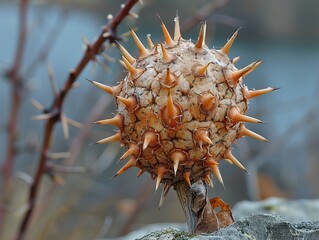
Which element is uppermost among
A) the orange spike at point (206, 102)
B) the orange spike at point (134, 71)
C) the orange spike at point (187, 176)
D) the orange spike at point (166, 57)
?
the orange spike at point (166, 57)

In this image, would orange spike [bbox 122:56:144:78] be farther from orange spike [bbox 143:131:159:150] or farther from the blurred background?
the blurred background

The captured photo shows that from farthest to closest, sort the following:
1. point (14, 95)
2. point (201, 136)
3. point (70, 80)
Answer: point (14, 95) → point (70, 80) → point (201, 136)

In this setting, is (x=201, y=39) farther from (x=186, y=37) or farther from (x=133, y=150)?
(x=186, y=37)

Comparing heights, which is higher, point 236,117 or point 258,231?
point 236,117

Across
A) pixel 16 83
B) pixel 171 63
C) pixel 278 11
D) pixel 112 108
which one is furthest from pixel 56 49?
pixel 171 63

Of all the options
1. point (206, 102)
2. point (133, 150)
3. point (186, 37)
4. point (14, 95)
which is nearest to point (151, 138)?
point (133, 150)

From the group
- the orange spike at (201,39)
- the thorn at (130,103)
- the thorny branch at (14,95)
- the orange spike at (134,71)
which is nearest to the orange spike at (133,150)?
the thorn at (130,103)

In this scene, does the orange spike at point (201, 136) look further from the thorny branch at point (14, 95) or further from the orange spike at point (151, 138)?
the thorny branch at point (14, 95)

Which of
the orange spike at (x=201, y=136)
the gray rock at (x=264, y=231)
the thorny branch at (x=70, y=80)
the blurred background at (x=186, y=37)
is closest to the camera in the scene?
the orange spike at (x=201, y=136)
